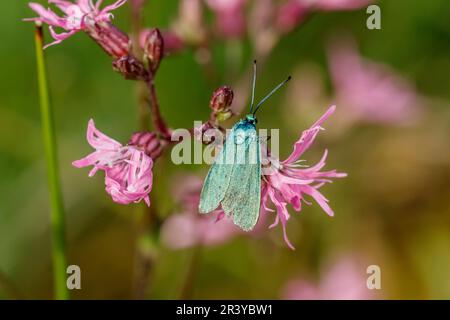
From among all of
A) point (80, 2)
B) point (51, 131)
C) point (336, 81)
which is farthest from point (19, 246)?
point (336, 81)

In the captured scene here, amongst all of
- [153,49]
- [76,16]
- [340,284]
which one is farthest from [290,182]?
[340,284]

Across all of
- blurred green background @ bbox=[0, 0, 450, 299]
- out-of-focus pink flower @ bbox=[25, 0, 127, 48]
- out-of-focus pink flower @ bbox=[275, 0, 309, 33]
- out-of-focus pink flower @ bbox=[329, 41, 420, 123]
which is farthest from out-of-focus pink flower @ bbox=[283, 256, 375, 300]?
out-of-focus pink flower @ bbox=[25, 0, 127, 48]

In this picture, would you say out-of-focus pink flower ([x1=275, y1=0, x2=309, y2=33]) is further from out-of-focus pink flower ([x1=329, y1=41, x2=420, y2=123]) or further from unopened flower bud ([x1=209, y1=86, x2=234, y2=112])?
unopened flower bud ([x1=209, y1=86, x2=234, y2=112])

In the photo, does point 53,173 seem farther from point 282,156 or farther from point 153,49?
point 282,156

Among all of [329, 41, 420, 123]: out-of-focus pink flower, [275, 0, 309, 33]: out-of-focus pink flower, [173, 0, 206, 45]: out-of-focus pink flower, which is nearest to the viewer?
[173, 0, 206, 45]: out-of-focus pink flower

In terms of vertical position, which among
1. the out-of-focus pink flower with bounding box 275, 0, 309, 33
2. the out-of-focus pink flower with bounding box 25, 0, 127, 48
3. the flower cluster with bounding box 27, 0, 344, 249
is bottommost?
the flower cluster with bounding box 27, 0, 344, 249

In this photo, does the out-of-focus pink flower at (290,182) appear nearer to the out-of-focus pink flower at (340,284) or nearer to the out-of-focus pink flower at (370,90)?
the out-of-focus pink flower at (340,284)
